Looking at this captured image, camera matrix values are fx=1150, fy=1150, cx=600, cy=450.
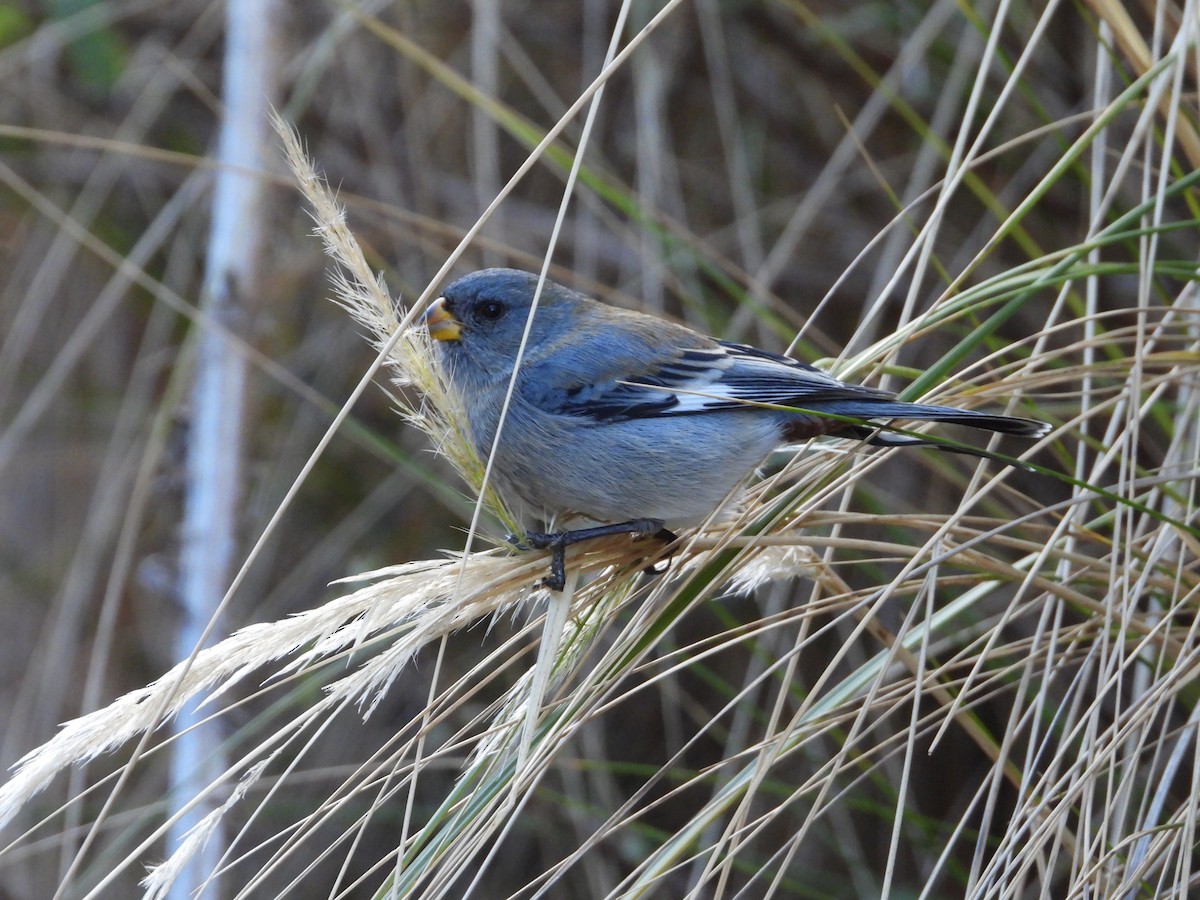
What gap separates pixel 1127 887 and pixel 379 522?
283cm

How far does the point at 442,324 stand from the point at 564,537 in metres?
0.83

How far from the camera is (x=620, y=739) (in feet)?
11.8

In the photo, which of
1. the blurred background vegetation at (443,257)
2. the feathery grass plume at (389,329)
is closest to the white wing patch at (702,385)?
the feathery grass plume at (389,329)

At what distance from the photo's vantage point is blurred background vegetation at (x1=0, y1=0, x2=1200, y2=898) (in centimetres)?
315

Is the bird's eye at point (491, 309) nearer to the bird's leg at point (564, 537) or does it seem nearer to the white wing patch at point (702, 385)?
the white wing patch at point (702, 385)

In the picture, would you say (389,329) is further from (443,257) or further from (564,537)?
(443,257)

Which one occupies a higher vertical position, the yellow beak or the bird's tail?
the yellow beak

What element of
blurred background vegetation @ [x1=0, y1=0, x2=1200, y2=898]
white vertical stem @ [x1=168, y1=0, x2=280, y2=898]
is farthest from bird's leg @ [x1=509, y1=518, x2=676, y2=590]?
white vertical stem @ [x1=168, y1=0, x2=280, y2=898]

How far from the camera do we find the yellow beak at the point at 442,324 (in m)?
2.46

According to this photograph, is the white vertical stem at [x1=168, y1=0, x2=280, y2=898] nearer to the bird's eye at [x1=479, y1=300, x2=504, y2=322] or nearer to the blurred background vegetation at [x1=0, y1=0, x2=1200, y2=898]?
the blurred background vegetation at [x1=0, y1=0, x2=1200, y2=898]

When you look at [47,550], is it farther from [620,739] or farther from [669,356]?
[669,356]

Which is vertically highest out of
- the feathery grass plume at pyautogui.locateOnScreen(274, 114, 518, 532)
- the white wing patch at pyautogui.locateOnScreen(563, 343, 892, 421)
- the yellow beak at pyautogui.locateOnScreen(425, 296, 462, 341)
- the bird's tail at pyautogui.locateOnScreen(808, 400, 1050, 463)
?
→ the feathery grass plume at pyautogui.locateOnScreen(274, 114, 518, 532)

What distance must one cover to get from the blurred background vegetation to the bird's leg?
971mm

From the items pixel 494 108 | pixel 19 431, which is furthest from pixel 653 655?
pixel 19 431
